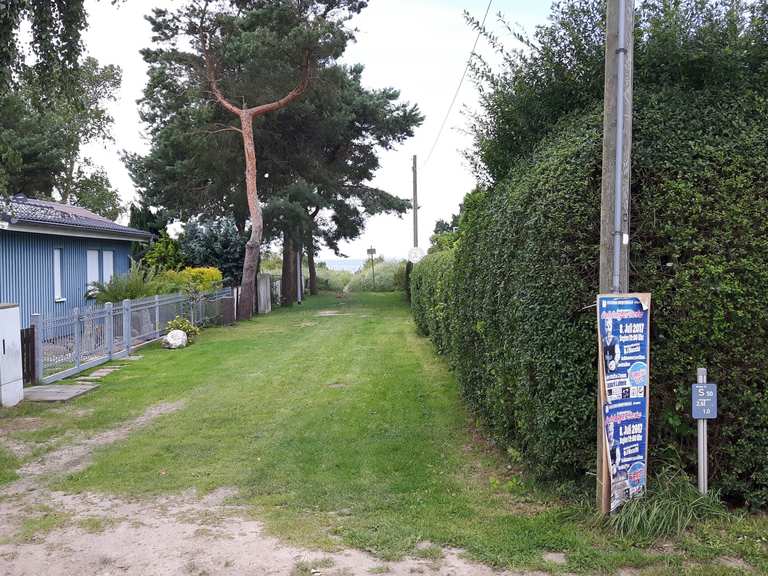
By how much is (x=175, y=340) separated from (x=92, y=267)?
5620 mm

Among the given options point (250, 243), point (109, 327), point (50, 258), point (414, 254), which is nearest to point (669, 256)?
point (109, 327)

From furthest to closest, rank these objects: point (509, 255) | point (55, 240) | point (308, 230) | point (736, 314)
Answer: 1. point (308, 230)
2. point (55, 240)
3. point (509, 255)
4. point (736, 314)

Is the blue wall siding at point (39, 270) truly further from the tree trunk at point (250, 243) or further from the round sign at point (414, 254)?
the round sign at point (414, 254)

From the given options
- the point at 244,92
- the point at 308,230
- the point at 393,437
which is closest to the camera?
the point at 393,437

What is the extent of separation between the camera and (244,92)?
937 inches

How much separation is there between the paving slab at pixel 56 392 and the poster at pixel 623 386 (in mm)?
7947

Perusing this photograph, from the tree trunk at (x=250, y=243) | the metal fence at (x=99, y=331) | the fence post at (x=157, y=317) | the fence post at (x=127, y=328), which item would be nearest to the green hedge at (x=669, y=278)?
the metal fence at (x=99, y=331)

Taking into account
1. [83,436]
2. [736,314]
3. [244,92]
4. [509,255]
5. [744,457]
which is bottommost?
[83,436]

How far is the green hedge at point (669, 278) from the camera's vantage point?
180 inches

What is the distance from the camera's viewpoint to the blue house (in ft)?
50.3

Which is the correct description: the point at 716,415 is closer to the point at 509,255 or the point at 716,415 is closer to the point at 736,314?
the point at 736,314

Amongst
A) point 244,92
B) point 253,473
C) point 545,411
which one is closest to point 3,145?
point 253,473

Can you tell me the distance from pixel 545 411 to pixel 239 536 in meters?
2.37

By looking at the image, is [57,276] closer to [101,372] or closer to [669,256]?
[101,372]
